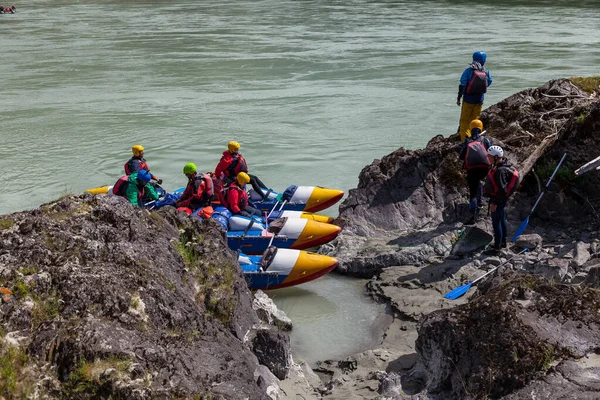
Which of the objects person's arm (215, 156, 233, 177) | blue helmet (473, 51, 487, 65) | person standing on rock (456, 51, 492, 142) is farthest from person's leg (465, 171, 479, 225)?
person's arm (215, 156, 233, 177)

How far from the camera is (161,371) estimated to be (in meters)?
4.82

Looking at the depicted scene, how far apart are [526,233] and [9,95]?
18225 mm

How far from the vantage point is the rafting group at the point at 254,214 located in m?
9.64

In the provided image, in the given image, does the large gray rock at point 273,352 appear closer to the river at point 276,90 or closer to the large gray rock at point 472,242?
the river at point 276,90

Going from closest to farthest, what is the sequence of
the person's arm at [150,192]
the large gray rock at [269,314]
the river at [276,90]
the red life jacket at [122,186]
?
1. the large gray rock at [269,314]
2. the red life jacket at [122,186]
3. the person's arm at [150,192]
4. the river at [276,90]

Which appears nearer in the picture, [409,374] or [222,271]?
[409,374]

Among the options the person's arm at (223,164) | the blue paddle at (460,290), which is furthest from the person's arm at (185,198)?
the blue paddle at (460,290)

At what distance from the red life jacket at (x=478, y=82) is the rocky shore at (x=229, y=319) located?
281 cm

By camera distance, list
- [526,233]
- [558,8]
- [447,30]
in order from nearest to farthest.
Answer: [526,233] → [447,30] → [558,8]

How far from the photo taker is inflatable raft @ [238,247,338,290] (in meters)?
9.56

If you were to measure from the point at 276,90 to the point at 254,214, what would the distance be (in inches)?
473

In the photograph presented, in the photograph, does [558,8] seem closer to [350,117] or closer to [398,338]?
[350,117]

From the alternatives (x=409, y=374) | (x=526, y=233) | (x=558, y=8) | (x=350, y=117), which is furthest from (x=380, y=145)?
(x=558, y=8)

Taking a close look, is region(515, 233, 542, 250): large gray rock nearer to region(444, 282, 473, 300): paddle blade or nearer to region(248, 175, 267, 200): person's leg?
region(444, 282, 473, 300): paddle blade
